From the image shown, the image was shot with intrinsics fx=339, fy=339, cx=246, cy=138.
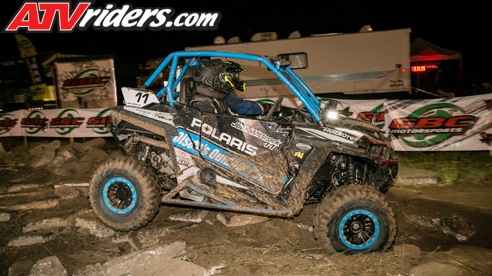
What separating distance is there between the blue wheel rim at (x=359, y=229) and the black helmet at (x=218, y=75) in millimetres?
2305

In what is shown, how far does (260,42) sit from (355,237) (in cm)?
1116

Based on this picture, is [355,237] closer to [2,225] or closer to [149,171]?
[149,171]

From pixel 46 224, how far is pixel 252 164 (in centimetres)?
324

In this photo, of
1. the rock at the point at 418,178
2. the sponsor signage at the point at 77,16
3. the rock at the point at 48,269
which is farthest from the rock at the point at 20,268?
the sponsor signage at the point at 77,16

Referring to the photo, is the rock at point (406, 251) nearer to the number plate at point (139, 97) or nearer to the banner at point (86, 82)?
the number plate at point (139, 97)

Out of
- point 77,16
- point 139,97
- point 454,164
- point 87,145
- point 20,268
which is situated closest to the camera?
point 20,268

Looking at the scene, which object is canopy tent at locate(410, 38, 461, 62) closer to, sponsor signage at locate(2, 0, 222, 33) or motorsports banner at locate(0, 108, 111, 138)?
sponsor signage at locate(2, 0, 222, 33)

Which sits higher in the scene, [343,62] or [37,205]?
[343,62]

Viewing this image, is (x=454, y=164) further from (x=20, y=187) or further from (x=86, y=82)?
(x=86, y=82)

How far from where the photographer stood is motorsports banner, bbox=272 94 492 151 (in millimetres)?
7922

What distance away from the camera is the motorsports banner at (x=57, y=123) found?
1081cm

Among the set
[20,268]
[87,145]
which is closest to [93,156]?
[87,145]

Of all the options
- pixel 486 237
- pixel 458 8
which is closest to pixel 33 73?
pixel 486 237

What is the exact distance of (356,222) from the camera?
13.0 ft
